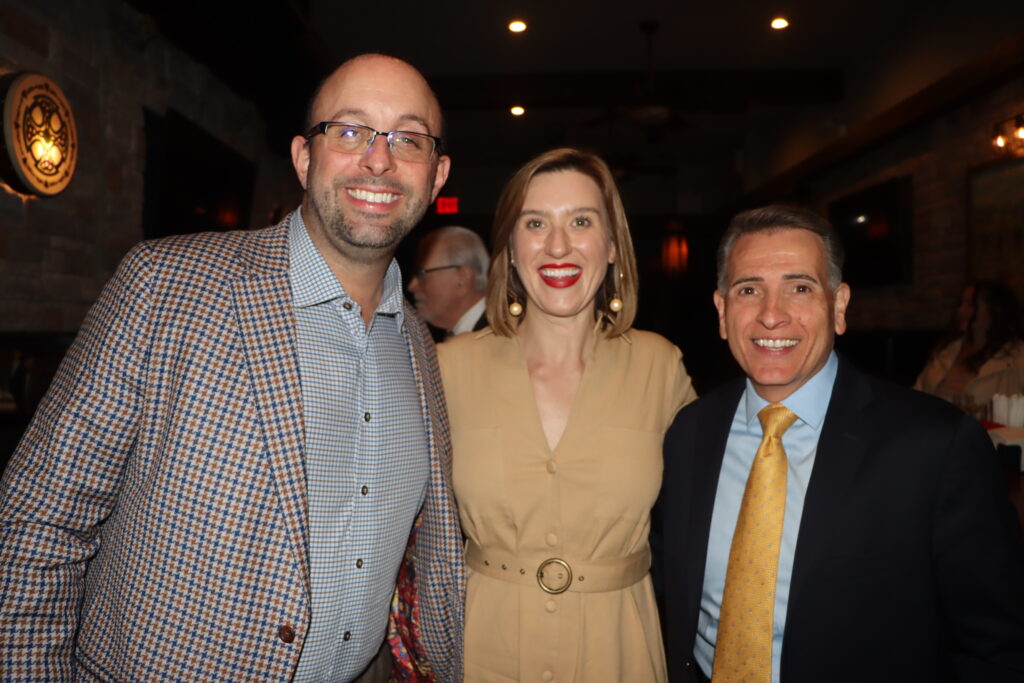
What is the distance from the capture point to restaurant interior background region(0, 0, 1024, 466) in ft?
11.9

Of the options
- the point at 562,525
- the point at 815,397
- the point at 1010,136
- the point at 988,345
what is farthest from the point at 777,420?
the point at 1010,136

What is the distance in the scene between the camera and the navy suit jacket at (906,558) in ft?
4.70

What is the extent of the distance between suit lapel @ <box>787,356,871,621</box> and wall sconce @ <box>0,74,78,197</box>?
3.27 meters

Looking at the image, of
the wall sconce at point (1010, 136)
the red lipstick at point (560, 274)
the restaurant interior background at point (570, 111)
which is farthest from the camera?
the wall sconce at point (1010, 136)

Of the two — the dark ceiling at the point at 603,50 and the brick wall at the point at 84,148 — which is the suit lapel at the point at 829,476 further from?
the dark ceiling at the point at 603,50

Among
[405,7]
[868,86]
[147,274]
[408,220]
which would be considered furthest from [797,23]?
[147,274]

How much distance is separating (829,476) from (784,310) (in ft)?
1.35

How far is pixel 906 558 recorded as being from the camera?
1500 millimetres

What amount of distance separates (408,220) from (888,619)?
1.40 meters

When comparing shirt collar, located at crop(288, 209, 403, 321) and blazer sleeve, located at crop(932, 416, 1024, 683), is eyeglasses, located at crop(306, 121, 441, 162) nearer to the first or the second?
shirt collar, located at crop(288, 209, 403, 321)

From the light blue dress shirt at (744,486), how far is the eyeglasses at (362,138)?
3.58ft

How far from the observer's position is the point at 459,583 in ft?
6.00

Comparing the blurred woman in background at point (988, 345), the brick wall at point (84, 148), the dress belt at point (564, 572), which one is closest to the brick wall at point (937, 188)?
the blurred woman in background at point (988, 345)

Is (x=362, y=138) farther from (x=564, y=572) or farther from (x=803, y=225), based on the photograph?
(x=564, y=572)
